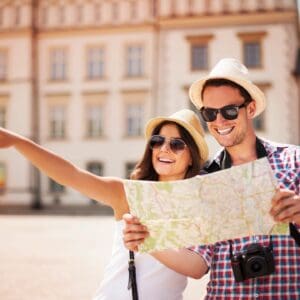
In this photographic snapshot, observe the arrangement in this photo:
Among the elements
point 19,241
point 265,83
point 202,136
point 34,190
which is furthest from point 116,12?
point 202,136

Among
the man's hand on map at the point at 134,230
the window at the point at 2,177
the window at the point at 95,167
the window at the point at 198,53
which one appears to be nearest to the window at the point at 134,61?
the window at the point at 198,53

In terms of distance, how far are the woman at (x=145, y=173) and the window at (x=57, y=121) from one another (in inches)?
894

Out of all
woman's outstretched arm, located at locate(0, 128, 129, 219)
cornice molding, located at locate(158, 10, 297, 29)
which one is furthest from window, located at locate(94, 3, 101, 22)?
woman's outstretched arm, located at locate(0, 128, 129, 219)

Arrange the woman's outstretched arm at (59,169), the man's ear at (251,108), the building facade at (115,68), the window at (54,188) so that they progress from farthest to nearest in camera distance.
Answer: the window at (54,188) → the building facade at (115,68) → the man's ear at (251,108) → the woman's outstretched arm at (59,169)

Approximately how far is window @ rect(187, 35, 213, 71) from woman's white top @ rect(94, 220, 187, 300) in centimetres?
2144

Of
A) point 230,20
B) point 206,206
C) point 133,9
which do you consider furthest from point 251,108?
point 133,9

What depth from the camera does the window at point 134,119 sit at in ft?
78.6

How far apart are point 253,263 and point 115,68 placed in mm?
23010

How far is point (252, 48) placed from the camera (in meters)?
22.7

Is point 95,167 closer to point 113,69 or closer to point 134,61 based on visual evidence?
point 113,69

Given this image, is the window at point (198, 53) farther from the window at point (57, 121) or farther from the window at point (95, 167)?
the window at point (57, 121)

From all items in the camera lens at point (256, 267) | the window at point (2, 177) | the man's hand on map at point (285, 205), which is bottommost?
the camera lens at point (256, 267)

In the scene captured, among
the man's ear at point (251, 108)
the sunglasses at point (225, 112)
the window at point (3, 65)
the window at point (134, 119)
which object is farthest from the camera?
the window at point (3, 65)

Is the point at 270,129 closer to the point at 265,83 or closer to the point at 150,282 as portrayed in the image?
the point at 265,83
